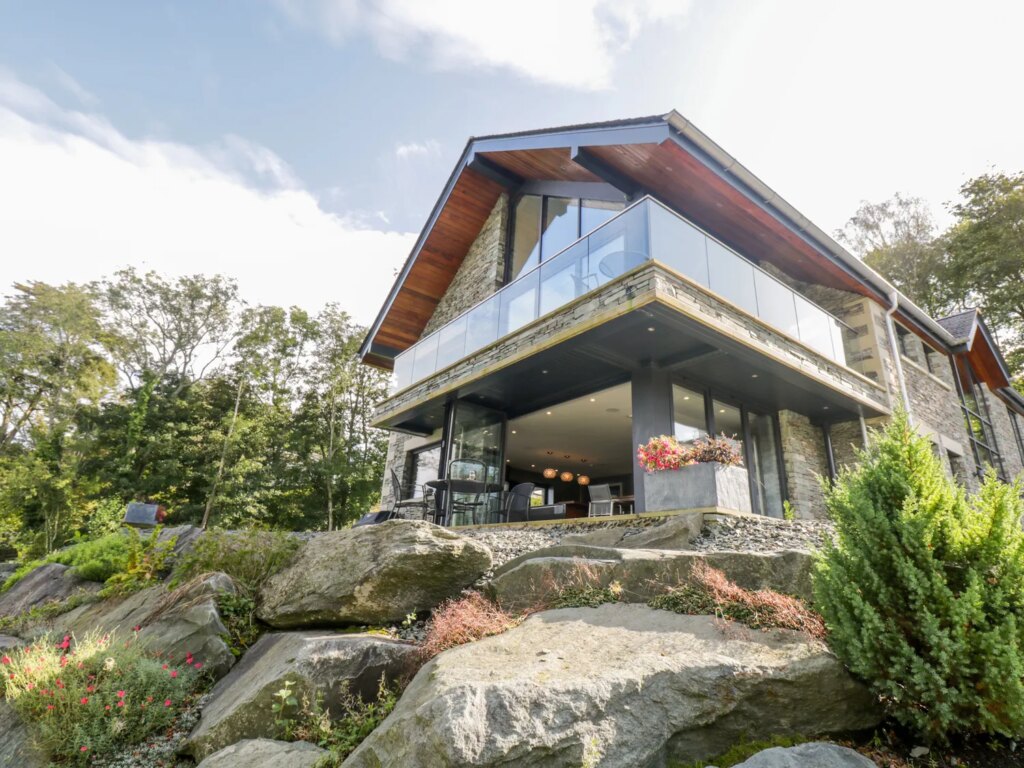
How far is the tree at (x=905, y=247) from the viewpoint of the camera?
20.9 m

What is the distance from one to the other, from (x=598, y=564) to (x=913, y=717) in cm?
202

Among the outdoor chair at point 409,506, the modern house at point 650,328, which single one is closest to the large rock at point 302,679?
the modern house at point 650,328

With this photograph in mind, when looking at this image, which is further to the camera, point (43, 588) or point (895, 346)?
point (895, 346)

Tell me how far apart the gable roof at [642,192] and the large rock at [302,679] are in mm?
7407

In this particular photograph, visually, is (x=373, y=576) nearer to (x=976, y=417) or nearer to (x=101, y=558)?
(x=101, y=558)

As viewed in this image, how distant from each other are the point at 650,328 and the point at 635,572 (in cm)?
423

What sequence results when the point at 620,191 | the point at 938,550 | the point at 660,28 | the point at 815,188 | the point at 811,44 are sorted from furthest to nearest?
the point at 815,188 → the point at 620,191 → the point at 660,28 → the point at 811,44 → the point at 938,550

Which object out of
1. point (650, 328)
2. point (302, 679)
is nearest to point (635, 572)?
point (302, 679)

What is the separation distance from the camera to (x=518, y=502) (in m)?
9.67

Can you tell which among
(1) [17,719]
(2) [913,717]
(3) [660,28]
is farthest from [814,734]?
(3) [660,28]

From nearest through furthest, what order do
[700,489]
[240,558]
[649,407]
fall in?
[240,558], [700,489], [649,407]

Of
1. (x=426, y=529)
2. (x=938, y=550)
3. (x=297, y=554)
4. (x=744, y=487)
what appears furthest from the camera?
(x=744, y=487)

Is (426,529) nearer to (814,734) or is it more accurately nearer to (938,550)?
(814,734)

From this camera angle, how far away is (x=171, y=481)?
1797cm
